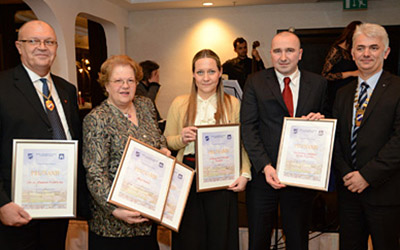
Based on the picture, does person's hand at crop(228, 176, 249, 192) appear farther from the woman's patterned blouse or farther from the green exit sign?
the green exit sign

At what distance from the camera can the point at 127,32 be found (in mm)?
7562

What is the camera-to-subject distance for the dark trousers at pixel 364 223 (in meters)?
2.18

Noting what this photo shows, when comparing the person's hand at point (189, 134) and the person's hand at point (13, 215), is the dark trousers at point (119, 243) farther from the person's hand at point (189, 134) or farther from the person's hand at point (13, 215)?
the person's hand at point (189, 134)

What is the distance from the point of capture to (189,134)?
2219mm

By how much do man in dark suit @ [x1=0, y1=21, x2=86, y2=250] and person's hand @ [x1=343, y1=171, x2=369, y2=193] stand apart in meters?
1.73

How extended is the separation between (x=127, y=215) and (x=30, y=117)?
2.45ft

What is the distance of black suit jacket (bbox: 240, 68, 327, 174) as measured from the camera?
2.29 metres

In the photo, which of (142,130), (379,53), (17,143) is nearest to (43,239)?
(17,143)

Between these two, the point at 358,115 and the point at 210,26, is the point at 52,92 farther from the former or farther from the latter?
the point at 210,26

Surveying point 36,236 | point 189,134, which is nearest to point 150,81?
point 189,134

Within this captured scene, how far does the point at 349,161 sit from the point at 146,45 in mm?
→ 5979

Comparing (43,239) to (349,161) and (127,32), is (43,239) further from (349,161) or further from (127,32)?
(127,32)

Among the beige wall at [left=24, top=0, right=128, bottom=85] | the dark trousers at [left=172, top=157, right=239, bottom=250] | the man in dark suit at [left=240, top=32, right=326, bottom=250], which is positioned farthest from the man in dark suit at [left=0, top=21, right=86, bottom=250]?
the beige wall at [left=24, top=0, right=128, bottom=85]

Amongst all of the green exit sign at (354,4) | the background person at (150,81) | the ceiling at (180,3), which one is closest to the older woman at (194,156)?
the background person at (150,81)
